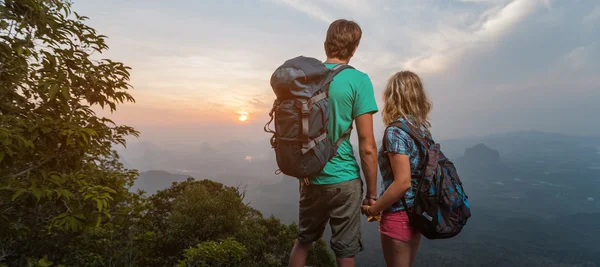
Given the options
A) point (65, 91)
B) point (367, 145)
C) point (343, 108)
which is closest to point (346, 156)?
point (367, 145)

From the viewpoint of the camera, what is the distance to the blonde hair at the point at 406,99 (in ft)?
8.80

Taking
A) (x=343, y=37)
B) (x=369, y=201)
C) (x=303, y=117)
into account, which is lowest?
(x=369, y=201)

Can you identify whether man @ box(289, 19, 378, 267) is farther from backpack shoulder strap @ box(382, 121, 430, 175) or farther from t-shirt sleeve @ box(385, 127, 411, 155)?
backpack shoulder strap @ box(382, 121, 430, 175)

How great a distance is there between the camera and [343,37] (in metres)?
2.48

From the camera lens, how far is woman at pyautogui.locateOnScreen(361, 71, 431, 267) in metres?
2.44

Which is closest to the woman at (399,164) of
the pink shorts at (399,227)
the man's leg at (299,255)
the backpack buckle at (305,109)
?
the pink shorts at (399,227)

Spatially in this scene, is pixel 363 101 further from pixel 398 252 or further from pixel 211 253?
pixel 211 253

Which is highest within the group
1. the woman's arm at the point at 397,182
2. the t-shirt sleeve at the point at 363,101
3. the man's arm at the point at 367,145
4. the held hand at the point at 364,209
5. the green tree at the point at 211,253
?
the t-shirt sleeve at the point at 363,101

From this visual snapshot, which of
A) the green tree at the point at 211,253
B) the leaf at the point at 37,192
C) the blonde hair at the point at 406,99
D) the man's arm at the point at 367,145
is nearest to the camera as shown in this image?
the man's arm at the point at 367,145

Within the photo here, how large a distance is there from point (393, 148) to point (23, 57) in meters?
3.79

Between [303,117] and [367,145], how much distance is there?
0.57 metres

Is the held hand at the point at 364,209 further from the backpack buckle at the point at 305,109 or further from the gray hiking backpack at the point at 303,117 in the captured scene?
the backpack buckle at the point at 305,109

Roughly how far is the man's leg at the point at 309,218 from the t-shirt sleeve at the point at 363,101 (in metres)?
0.72

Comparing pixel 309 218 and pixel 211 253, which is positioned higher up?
pixel 309 218
